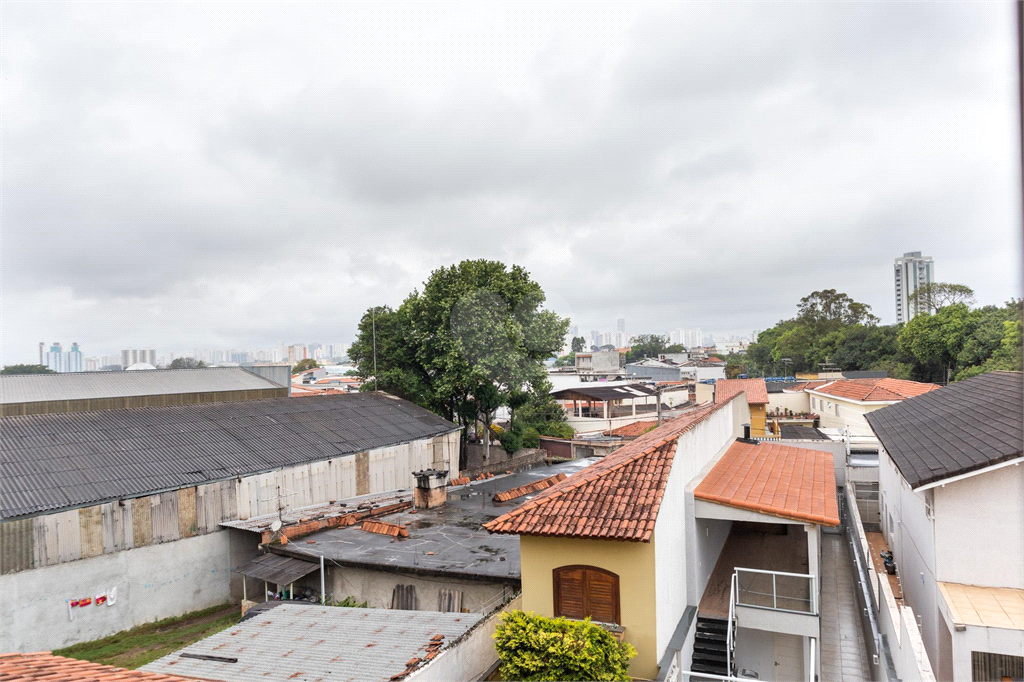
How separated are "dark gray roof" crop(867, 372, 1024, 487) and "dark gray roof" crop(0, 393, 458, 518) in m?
Answer: 16.3

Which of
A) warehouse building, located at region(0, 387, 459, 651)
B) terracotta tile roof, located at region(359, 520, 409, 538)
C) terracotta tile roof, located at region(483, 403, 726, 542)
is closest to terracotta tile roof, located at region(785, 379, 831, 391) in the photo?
warehouse building, located at region(0, 387, 459, 651)

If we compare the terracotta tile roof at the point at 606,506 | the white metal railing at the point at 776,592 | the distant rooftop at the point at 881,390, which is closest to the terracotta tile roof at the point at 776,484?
the white metal railing at the point at 776,592

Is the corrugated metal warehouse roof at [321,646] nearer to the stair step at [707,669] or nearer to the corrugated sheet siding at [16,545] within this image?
the stair step at [707,669]

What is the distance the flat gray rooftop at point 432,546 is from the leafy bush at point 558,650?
3.48 metres

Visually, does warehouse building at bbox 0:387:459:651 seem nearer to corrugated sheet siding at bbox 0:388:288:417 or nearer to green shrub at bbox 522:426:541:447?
corrugated sheet siding at bbox 0:388:288:417

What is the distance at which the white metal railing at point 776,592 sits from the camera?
9.22 m

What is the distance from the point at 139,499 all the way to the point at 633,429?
1118 inches

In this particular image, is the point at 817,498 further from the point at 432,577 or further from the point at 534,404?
the point at 534,404

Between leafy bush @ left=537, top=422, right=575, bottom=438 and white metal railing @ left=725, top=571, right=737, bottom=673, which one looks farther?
leafy bush @ left=537, top=422, right=575, bottom=438

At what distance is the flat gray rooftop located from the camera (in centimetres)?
1185

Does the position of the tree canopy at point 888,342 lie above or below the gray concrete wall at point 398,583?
above

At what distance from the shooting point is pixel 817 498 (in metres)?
10.5

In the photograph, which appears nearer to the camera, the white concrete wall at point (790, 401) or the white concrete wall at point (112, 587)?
the white concrete wall at point (112, 587)

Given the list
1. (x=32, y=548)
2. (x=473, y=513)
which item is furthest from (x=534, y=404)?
(x=32, y=548)
